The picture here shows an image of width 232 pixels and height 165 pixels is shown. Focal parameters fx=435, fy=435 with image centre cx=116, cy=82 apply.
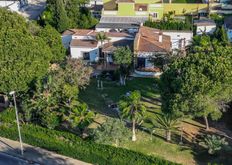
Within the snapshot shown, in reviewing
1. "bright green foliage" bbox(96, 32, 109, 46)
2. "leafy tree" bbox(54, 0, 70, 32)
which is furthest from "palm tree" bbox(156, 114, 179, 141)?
"leafy tree" bbox(54, 0, 70, 32)

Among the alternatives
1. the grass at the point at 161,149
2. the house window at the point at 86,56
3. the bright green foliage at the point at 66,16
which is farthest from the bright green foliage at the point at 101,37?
the grass at the point at 161,149

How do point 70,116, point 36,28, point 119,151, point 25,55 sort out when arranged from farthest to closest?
1. point 36,28
2. point 25,55
3. point 70,116
4. point 119,151

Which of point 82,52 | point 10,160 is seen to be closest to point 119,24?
point 82,52

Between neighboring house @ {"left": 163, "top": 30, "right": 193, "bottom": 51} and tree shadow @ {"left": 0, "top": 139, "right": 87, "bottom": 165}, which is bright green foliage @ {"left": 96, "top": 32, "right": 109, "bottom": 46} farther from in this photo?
tree shadow @ {"left": 0, "top": 139, "right": 87, "bottom": 165}

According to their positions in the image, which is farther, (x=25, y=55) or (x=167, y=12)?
(x=167, y=12)

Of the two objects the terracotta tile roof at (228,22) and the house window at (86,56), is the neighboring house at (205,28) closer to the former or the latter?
the terracotta tile roof at (228,22)

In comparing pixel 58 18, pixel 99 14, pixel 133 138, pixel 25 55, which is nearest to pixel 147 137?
pixel 133 138

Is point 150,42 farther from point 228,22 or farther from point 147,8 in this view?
point 228,22

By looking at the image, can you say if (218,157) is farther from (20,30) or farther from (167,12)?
(167,12)
